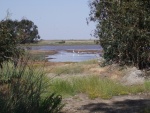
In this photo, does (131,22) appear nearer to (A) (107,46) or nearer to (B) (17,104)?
(A) (107,46)

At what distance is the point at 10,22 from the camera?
476 inches

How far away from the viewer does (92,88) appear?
49.8 feet

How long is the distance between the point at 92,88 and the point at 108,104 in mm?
2236

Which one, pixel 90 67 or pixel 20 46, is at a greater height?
pixel 20 46

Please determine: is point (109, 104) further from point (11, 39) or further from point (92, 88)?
point (11, 39)

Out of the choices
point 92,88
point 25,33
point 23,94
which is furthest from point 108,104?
point 23,94

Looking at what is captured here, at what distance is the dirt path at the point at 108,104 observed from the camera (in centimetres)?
1186

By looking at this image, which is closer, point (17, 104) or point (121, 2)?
point (121, 2)

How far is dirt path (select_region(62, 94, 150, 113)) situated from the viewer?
1186cm

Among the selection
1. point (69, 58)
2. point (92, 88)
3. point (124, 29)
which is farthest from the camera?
point (69, 58)

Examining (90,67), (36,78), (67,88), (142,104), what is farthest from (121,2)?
(90,67)

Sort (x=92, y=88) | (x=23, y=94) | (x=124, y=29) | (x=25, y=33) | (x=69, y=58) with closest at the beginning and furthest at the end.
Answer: (x=124, y=29) < (x=23, y=94) < (x=25, y=33) < (x=92, y=88) < (x=69, y=58)

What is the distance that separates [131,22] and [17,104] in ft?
9.44

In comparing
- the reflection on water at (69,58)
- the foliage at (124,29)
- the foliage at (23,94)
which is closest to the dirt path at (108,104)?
the foliage at (23,94)
